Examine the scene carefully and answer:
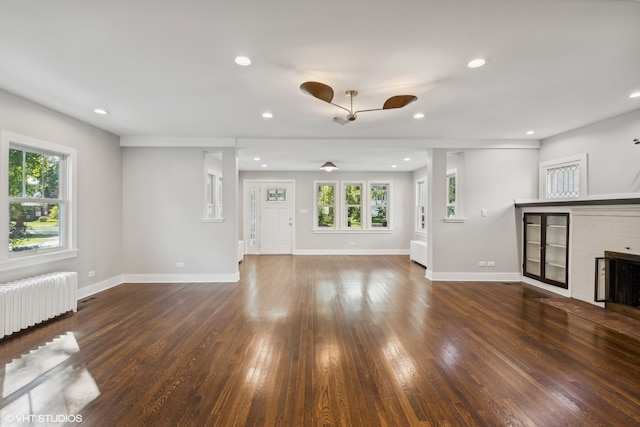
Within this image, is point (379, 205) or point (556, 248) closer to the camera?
point (556, 248)

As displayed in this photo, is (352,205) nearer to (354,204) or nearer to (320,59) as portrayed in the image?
(354,204)

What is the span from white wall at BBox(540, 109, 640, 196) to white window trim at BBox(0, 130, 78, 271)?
25.2ft

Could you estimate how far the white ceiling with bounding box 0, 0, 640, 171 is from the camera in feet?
6.39

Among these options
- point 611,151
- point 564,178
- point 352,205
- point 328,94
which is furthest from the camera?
point 352,205

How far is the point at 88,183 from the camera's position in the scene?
447cm

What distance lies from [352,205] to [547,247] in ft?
16.3

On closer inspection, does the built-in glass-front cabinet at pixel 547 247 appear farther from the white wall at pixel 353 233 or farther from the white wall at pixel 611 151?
the white wall at pixel 353 233

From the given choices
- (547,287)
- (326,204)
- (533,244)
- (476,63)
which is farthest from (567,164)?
(326,204)

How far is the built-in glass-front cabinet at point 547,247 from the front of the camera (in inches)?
183

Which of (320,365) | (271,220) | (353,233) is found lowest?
(320,365)

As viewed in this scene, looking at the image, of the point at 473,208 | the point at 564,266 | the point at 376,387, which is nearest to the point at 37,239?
the point at 376,387

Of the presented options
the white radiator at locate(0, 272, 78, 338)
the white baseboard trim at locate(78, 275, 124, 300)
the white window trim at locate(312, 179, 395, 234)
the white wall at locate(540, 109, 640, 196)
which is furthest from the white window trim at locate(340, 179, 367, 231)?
the white radiator at locate(0, 272, 78, 338)

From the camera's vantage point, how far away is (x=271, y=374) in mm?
2303

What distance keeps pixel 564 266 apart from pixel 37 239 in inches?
302
